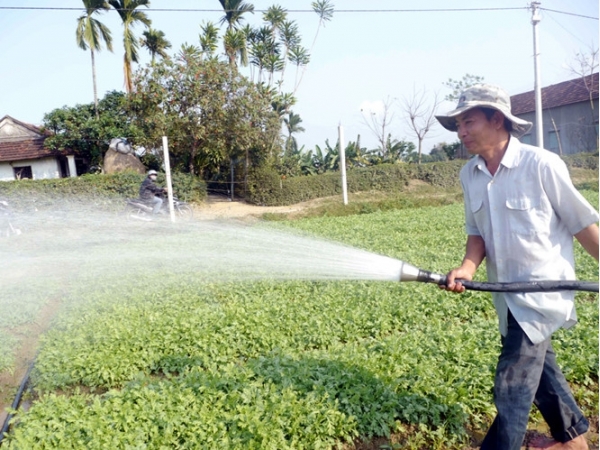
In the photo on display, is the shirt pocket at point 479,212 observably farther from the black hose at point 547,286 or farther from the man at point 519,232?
the black hose at point 547,286

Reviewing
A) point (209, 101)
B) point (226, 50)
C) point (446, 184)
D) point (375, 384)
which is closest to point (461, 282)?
point (375, 384)

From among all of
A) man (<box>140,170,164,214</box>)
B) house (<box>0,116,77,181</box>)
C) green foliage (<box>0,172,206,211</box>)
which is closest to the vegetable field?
man (<box>140,170,164,214</box>)

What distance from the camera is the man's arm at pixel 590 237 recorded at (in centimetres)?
263

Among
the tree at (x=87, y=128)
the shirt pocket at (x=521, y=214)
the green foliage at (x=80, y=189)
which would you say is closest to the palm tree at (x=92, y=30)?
the tree at (x=87, y=128)

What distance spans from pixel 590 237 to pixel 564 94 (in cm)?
3400

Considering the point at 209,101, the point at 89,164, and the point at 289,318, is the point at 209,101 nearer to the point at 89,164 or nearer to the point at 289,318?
the point at 89,164

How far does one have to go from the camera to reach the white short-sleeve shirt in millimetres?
2639

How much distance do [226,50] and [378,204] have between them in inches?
496

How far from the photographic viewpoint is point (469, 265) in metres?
2.98

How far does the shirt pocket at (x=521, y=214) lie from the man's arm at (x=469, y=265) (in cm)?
32

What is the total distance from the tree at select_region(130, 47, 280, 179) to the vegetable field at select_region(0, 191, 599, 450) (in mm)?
14371

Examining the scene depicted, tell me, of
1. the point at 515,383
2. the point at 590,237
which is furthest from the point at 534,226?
the point at 515,383

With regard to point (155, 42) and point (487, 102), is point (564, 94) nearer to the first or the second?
point (155, 42)

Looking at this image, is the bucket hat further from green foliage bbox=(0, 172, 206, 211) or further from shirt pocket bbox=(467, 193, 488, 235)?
green foliage bbox=(0, 172, 206, 211)
